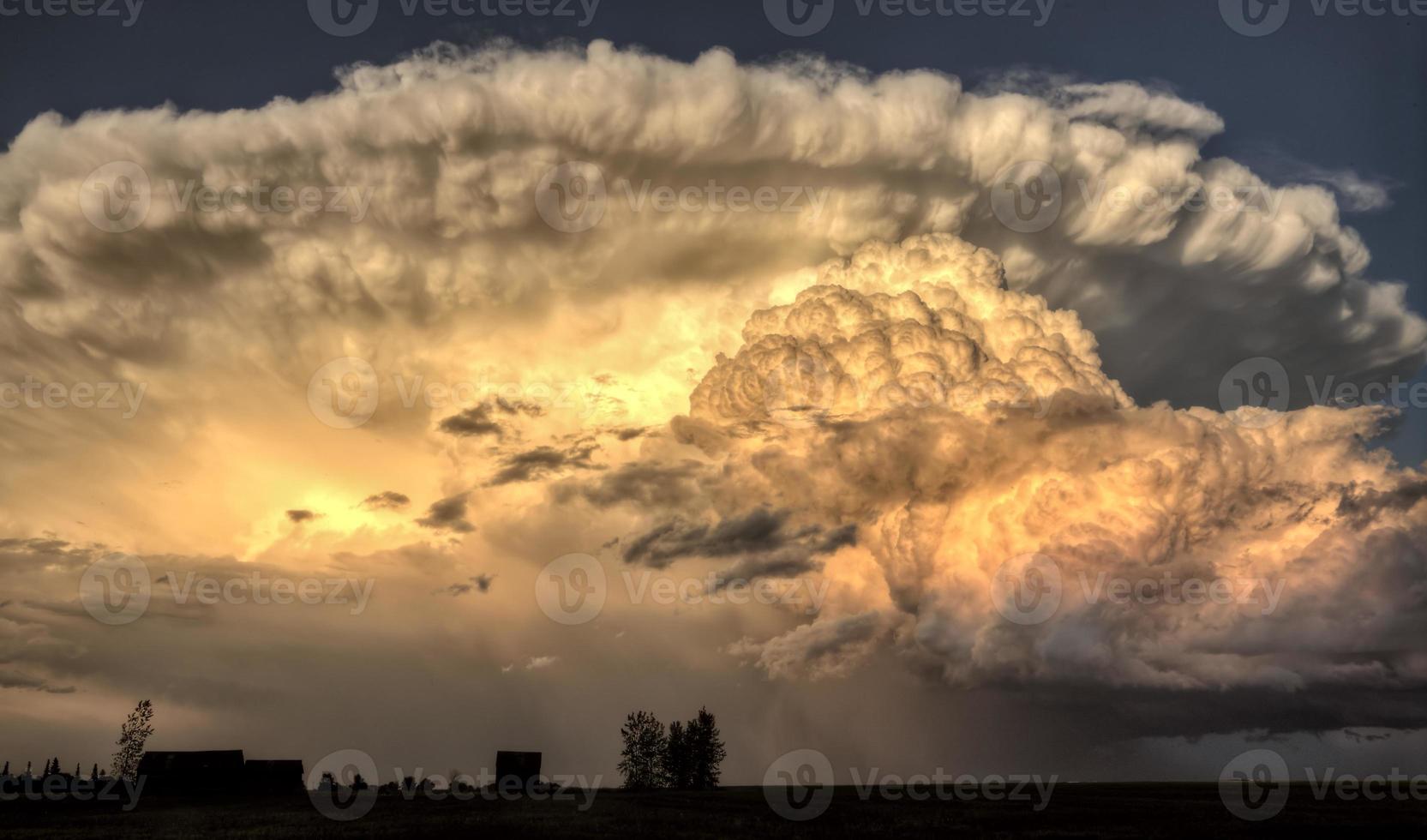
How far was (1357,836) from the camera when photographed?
240 ft

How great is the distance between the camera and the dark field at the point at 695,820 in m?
72.6

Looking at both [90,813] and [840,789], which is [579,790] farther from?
[90,813]

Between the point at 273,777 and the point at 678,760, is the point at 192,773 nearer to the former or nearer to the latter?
the point at 273,777

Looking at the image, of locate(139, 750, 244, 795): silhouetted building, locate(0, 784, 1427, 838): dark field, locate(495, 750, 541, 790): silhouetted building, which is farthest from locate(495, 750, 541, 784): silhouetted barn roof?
locate(139, 750, 244, 795): silhouetted building

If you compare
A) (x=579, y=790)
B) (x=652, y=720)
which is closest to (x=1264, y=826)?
(x=579, y=790)

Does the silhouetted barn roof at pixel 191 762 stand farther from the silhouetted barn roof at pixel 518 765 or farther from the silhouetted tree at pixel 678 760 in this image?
the silhouetted tree at pixel 678 760

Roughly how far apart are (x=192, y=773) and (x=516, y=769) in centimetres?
3408

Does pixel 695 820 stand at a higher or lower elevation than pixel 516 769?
lower

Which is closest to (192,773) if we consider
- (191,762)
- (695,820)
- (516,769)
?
(191,762)

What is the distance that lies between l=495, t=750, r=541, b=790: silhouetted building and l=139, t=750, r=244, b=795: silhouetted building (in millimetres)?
27369

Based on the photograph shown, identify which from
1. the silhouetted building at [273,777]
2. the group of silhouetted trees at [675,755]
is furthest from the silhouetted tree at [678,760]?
the silhouetted building at [273,777]

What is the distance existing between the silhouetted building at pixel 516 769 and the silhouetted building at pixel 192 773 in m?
27.4

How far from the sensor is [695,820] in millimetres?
84125

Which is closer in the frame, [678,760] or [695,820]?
[695,820]
